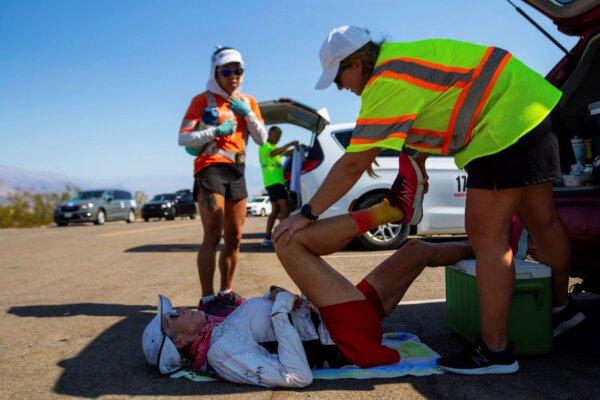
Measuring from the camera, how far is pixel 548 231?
2705mm

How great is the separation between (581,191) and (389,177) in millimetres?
4080

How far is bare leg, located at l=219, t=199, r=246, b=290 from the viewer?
4.10 m

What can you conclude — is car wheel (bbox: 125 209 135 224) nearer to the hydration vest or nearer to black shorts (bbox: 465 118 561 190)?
the hydration vest

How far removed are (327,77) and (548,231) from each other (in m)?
1.45

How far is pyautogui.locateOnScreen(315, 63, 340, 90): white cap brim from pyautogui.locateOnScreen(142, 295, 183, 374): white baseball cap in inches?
55.9

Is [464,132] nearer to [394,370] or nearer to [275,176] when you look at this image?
[394,370]

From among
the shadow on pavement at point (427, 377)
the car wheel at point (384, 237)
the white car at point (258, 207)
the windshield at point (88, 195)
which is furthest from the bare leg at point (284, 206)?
the white car at point (258, 207)

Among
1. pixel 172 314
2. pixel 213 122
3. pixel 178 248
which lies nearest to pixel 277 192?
pixel 178 248

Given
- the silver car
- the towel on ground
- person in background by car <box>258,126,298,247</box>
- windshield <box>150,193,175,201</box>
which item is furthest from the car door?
the towel on ground

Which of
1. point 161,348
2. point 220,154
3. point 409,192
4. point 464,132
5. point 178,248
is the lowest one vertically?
point 161,348

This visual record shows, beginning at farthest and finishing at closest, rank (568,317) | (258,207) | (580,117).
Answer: (258,207)
(580,117)
(568,317)

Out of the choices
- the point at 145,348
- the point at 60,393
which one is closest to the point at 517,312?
the point at 145,348

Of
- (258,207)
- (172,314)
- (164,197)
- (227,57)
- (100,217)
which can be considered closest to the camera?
(172,314)

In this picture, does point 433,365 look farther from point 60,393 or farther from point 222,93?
point 222,93
